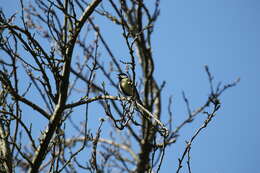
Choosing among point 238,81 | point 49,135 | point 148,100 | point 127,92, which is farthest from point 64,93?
point 238,81

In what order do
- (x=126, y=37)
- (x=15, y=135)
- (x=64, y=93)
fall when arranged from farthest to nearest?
(x=15, y=135)
(x=64, y=93)
(x=126, y=37)

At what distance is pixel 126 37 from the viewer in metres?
2.37

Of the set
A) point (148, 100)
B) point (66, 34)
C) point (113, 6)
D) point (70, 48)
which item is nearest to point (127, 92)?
point (148, 100)

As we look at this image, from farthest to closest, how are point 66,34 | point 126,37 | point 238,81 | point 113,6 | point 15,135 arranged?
point 238,81 < point 113,6 < point 66,34 < point 15,135 < point 126,37

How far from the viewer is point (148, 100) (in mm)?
5109

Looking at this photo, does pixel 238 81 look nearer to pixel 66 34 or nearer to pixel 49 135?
pixel 66 34

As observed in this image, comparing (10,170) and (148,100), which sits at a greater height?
(148,100)

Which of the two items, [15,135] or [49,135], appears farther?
[15,135]

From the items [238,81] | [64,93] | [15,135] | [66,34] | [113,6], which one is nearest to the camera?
[64,93]

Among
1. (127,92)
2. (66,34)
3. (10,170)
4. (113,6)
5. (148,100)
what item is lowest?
(10,170)

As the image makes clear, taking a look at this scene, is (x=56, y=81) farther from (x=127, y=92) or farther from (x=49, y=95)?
(x=127, y=92)

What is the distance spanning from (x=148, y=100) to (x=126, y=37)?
2.82 m

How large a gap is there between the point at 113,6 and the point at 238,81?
2.70 meters

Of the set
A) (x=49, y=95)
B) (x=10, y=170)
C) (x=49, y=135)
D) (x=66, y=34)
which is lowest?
(x=10, y=170)
